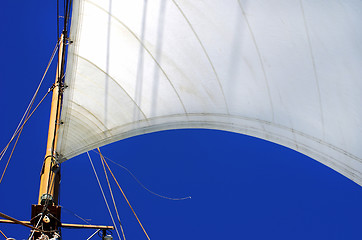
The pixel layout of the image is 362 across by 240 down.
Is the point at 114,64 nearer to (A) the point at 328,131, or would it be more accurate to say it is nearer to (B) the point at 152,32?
(B) the point at 152,32

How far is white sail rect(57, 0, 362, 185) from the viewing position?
4613 millimetres

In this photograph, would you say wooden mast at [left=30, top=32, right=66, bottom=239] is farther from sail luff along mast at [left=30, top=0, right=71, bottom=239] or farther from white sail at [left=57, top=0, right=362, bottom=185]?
white sail at [left=57, top=0, right=362, bottom=185]

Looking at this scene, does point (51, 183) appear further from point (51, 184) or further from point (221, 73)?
point (221, 73)

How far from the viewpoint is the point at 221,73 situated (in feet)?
19.4

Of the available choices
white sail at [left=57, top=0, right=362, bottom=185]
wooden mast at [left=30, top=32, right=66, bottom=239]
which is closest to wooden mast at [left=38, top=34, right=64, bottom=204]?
wooden mast at [left=30, top=32, right=66, bottom=239]

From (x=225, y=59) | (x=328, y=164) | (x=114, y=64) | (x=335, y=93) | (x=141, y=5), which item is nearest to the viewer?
(x=335, y=93)

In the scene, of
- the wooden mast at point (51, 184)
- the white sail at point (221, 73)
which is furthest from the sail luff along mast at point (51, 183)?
the white sail at point (221, 73)

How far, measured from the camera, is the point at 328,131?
4.96 m

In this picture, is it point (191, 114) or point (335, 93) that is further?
point (191, 114)

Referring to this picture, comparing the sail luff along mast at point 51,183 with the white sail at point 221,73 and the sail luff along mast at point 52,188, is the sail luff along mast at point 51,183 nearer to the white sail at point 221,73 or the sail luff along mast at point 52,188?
the sail luff along mast at point 52,188

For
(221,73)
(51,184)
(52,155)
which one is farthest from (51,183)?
(221,73)

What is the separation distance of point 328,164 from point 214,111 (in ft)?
5.68

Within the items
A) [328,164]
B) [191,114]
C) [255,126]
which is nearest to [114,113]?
[191,114]

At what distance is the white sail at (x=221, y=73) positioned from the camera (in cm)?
461
